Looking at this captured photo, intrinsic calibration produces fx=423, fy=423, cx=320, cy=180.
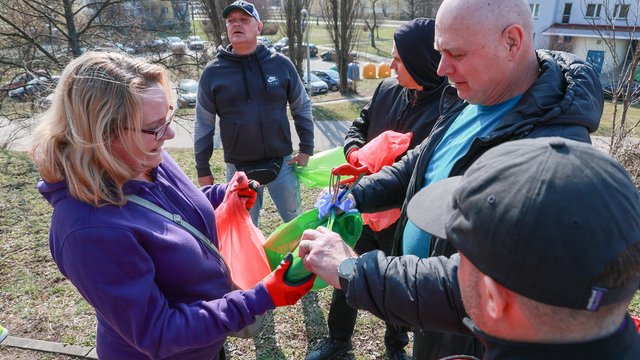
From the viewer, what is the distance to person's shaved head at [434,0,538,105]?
5.33 ft

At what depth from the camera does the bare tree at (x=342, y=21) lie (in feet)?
64.0

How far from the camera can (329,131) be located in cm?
1427

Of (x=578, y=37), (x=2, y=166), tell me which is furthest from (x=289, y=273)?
(x=578, y=37)

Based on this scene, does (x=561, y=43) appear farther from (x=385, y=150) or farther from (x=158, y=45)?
(x=385, y=150)

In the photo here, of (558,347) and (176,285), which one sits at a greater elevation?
(558,347)

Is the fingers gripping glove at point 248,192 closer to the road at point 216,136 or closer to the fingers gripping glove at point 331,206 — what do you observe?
the fingers gripping glove at point 331,206

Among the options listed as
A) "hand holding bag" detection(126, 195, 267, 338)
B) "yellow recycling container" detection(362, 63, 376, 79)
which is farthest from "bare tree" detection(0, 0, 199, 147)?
"yellow recycling container" detection(362, 63, 376, 79)

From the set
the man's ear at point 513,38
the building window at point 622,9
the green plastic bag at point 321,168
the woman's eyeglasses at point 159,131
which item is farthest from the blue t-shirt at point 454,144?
the building window at point 622,9

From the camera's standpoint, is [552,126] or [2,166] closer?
[552,126]

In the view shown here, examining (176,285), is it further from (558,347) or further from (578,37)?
(578,37)

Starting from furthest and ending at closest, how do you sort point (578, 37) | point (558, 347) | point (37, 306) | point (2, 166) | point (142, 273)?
point (578, 37), point (2, 166), point (37, 306), point (142, 273), point (558, 347)

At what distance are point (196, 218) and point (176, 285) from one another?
320mm

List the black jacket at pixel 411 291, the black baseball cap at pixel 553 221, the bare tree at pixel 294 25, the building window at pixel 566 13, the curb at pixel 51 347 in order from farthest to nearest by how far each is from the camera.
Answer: the building window at pixel 566 13 → the bare tree at pixel 294 25 → the curb at pixel 51 347 → the black jacket at pixel 411 291 → the black baseball cap at pixel 553 221

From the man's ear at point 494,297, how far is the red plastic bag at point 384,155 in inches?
68.1
